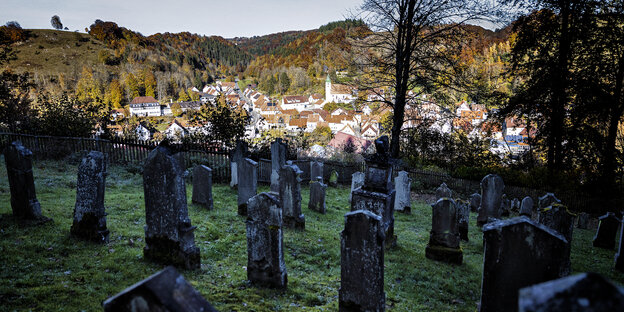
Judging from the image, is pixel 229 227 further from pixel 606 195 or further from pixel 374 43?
pixel 606 195

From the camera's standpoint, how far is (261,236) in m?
5.14

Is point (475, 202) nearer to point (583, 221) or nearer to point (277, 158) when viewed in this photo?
point (583, 221)

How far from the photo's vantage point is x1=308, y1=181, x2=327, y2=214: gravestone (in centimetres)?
1077

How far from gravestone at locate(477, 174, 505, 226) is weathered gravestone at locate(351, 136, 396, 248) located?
14.8 feet

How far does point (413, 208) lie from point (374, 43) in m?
7.87

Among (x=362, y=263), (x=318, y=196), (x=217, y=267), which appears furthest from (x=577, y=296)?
(x=318, y=196)

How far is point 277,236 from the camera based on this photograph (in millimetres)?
5082

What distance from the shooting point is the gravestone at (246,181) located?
8961 millimetres

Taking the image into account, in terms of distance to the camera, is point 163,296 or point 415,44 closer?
point 163,296

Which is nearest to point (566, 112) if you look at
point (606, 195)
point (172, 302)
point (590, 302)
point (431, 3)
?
point (606, 195)

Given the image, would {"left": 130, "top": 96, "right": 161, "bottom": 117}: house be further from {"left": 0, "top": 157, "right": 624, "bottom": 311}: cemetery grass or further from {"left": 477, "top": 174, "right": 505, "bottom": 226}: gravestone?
{"left": 477, "top": 174, "right": 505, "bottom": 226}: gravestone

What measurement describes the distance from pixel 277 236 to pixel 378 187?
3.50 m

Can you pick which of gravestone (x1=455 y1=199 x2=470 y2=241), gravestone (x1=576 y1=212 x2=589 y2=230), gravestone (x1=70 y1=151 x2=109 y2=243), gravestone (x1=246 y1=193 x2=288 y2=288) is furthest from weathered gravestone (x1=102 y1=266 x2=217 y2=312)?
gravestone (x1=576 y1=212 x2=589 y2=230)

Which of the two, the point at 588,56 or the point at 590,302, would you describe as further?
the point at 588,56
